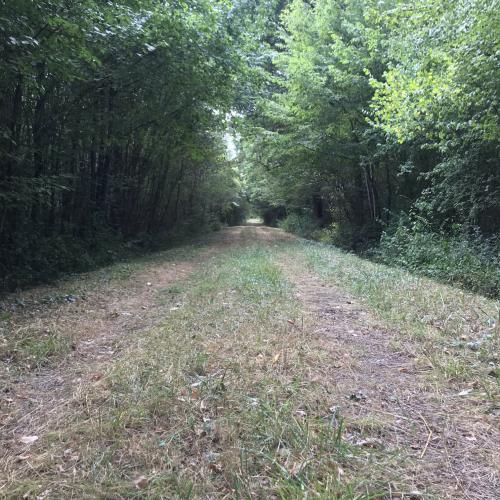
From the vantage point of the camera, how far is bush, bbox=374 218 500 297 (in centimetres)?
748

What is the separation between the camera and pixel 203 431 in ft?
7.55

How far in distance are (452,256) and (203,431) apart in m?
7.94

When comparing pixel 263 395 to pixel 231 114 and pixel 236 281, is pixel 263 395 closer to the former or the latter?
pixel 236 281

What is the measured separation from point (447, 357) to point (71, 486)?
3.12 meters

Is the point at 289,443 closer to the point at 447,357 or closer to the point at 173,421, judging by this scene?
the point at 173,421

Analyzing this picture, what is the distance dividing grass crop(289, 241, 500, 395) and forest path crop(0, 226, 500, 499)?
16 cm

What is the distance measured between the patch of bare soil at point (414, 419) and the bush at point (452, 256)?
472 cm

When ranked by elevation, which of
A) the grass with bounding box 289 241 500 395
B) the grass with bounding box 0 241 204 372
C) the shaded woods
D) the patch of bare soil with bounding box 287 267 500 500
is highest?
the shaded woods

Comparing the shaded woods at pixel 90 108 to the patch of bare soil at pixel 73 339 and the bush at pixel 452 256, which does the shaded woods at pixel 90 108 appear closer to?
the patch of bare soil at pixel 73 339

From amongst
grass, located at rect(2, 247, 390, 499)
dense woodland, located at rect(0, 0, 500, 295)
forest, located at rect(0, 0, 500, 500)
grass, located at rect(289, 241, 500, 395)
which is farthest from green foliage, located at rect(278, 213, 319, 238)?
grass, located at rect(2, 247, 390, 499)

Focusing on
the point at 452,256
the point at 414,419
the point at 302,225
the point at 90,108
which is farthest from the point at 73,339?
the point at 302,225

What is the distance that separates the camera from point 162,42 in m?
7.30

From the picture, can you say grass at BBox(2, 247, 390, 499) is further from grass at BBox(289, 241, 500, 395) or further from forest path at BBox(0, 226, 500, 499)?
grass at BBox(289, 241, 500, 395)

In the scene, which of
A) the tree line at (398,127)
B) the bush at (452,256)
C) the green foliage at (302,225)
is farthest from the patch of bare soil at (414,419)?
the green foliage at (302,225)
